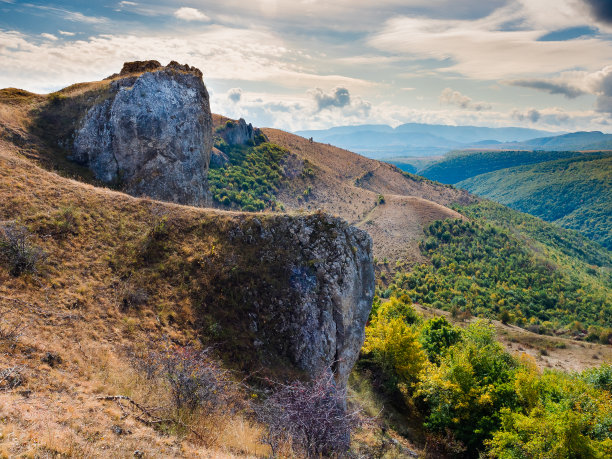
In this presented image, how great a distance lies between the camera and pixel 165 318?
15570 millimetres

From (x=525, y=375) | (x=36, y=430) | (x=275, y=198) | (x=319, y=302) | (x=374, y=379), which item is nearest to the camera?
(x=36, y=430)

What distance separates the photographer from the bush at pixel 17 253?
1319cm

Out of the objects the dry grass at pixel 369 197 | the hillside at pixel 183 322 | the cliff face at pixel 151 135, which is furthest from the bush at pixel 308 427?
the dry grass at pixel 369 197

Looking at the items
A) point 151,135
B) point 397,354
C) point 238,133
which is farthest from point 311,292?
point 238,133

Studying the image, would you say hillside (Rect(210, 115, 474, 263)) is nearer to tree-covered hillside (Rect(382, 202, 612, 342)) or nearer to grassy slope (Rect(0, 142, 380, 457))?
tree-covered hillside (Rect(382, 202, 612, 342))

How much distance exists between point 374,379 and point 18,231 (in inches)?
1096

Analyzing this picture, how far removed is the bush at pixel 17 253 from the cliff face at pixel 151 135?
1700 centimetres

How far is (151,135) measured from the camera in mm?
31734

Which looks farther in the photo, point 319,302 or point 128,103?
point 128,103

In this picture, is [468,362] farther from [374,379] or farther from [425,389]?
[374,379]

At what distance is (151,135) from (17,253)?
69.4ft

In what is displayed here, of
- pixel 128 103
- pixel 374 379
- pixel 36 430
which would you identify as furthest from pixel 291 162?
pixel 36 430

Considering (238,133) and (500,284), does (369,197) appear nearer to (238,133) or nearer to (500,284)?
(500,284)

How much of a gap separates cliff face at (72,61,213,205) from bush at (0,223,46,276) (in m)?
17.0
